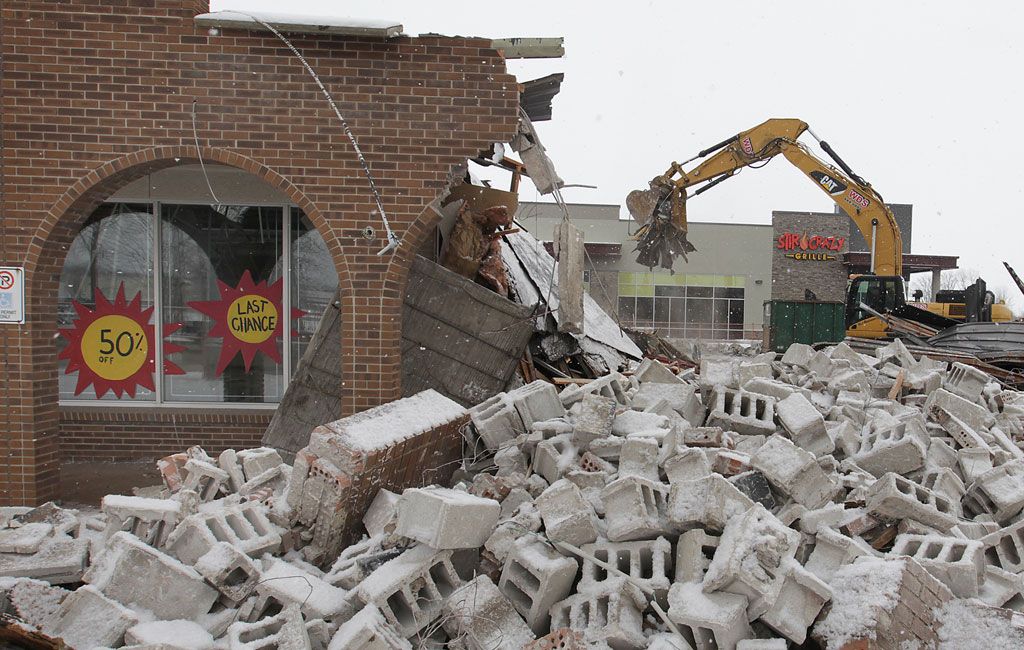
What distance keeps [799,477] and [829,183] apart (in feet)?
36.5

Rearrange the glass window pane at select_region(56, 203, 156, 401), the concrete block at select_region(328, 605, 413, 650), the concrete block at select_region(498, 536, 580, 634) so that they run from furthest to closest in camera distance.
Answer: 1. the glass window pane at select_region(56, 203, 156, 401)
2. the concrete block at select_region(498, 536, 580, 634)
3. the concrete block at select_region(328, 605, 413, 650)

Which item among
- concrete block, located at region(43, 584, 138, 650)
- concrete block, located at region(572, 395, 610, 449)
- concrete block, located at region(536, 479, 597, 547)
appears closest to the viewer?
concrete block, located at region(43, 584, 138, 650)

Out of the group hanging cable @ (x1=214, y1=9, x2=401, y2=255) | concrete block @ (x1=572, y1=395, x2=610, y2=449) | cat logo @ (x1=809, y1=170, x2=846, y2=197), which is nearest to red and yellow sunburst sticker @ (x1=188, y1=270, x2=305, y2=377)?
hanging cable @ (x1=214, y1=9, x2=401, y2=255)

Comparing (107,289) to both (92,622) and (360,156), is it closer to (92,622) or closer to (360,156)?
(360,156)

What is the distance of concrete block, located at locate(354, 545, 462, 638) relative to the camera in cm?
373

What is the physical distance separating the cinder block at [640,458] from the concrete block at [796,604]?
1.10 metres

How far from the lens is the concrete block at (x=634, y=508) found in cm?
406

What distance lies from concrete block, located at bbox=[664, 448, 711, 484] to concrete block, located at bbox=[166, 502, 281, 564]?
2409 millimetres

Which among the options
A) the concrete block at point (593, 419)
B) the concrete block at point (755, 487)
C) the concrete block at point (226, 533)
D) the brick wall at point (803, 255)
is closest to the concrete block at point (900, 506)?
the concrete block at point (755, 487)

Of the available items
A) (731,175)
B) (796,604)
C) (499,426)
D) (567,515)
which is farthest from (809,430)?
(731,175)

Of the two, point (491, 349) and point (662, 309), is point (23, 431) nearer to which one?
point (491, 349)

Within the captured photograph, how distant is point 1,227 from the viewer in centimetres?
668

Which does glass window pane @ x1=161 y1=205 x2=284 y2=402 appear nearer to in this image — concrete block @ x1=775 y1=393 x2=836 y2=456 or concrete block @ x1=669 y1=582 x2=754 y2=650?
concrete block @ x1=775 y1=393 x2=836 y2=456

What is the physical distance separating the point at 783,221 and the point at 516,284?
28547mm
